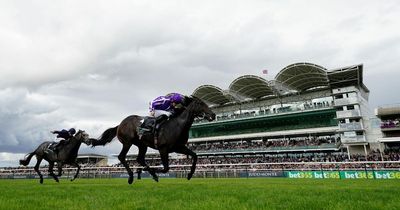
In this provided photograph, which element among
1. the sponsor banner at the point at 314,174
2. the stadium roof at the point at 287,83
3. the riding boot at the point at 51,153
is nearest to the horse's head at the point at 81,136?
the riding boot at the point at 51,153

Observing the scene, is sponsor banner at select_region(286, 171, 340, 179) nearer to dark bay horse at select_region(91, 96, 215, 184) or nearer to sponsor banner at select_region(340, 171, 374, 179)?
sponsor banner at select_region(340, 171, 374, 179)

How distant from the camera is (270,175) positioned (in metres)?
26.2

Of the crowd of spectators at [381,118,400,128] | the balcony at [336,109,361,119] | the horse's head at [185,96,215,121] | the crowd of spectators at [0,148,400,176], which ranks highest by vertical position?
the balcony at [336,109,361,119]

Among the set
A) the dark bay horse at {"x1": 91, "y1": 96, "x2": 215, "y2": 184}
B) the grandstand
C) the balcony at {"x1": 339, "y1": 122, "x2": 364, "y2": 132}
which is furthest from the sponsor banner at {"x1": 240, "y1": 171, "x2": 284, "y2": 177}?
the balcony at {"x1": 339, "y1": 122, "x2": 364, "y2": 132}

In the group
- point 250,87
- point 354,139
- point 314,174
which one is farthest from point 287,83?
point 314,174

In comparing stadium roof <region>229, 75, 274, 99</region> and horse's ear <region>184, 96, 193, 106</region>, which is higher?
stadium roof <region>229, 75, 274, 99</region>

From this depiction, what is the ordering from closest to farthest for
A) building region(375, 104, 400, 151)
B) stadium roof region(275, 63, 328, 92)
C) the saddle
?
the saddle → building region(375, 104, 400, 151) → stadium roof region(275, 63, 328, 92)

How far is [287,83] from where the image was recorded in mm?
53781

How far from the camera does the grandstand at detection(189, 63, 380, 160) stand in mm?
46594

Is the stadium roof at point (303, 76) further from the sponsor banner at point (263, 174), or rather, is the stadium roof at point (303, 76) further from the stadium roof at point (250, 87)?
the sponsor banner at point (263, 174)

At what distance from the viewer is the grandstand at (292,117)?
1834 inches

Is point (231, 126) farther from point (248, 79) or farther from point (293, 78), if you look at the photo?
point (293, 78)

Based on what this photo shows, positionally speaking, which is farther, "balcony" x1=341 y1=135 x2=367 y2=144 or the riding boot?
"balcony" x1=341 y1=135 x2=367 y2=144

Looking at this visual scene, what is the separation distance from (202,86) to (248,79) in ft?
33.3
